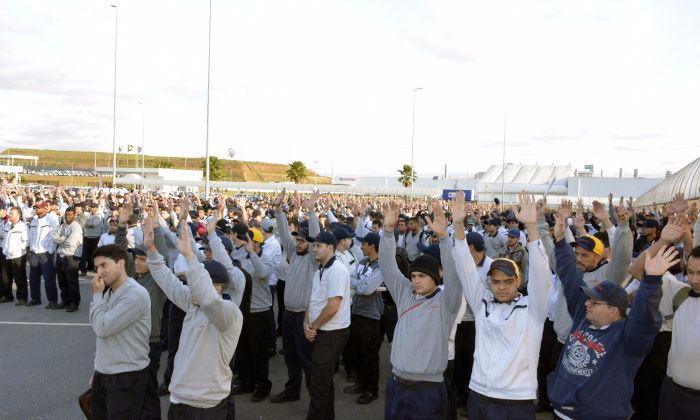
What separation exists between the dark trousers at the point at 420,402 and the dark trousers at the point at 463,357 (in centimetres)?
212

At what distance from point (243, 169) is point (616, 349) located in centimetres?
18771

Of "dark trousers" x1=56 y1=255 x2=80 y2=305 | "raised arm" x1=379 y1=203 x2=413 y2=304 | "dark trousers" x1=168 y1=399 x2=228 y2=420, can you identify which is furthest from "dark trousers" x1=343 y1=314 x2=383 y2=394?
"dark trousers" x1=56 y1=255 x2=80 y2=305

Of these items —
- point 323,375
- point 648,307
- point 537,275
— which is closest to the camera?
point 648,307

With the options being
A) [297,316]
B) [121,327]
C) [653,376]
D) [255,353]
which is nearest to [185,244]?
[121,327]

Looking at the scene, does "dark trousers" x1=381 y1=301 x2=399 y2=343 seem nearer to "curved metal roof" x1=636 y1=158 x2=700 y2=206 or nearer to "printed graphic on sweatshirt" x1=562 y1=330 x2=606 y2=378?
"printed graphic on sweatshirt" x1=562 y1=330 x2=606 y2=378

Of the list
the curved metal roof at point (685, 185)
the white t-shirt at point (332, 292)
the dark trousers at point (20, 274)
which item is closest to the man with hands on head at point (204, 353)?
the white t-shirt at point (332, 292)

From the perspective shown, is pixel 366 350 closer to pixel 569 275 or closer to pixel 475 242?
pixel 475 242

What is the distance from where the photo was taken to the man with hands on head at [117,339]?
4051 millimetres

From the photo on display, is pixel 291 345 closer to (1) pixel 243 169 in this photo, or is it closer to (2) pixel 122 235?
(2) pixel 122 235

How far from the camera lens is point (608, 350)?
3.24 metres

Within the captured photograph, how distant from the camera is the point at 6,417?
536 cm

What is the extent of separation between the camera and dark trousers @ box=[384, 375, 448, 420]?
3842 millimetres

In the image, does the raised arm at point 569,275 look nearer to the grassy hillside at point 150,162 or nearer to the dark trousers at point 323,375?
the dark trousers at point 323,375

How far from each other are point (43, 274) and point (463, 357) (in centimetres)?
883
